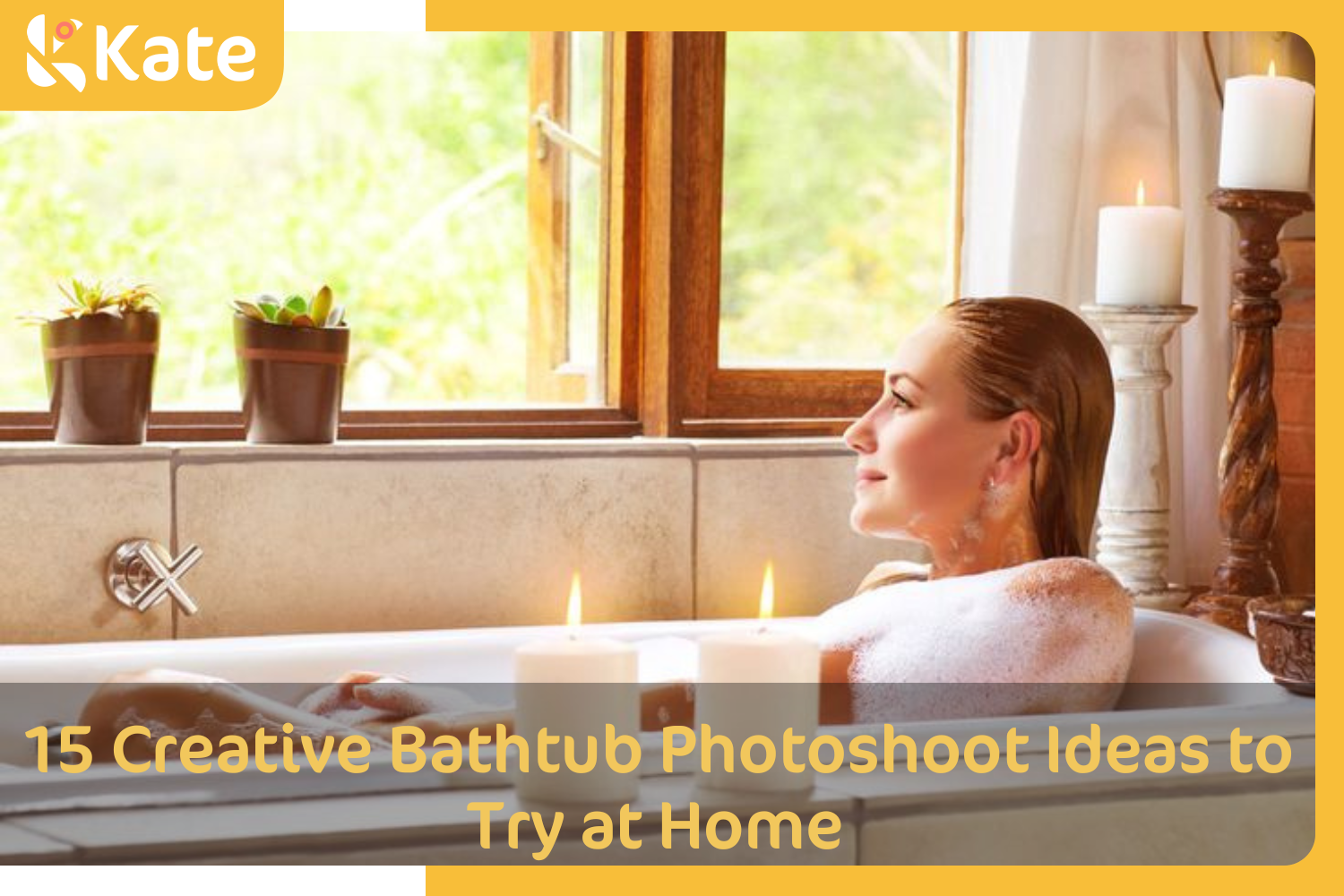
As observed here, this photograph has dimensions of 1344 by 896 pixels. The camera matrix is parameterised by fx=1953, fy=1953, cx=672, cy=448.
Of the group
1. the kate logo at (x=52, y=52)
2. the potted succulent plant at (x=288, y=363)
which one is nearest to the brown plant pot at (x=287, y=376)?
the potted succulent plant at (x=288, y=363)

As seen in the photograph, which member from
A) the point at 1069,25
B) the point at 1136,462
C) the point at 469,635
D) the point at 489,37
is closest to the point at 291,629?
the point at 469,635

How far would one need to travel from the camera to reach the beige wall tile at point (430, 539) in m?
2.05

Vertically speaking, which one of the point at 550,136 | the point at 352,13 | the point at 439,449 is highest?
the point at 352,13

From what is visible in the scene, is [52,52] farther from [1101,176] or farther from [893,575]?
[1101,176]

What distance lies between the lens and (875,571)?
1961 mm

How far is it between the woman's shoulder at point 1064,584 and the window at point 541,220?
749 mm

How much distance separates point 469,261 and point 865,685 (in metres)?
1.03

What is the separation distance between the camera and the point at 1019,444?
1722mm

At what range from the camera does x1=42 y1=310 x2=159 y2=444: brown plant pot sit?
203 centimetres

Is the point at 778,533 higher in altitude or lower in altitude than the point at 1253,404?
lower

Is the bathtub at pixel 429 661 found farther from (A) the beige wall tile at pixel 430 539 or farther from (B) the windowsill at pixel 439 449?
(B) the windowsill at pixel 439 449

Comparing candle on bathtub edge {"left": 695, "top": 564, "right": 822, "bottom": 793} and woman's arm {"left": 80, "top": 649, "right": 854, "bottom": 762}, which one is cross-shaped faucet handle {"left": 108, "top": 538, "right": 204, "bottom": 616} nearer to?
woman's arm {"left": 80, "top": 649, "right": 854, "bottom": 762}

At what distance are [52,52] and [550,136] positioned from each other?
1.96 ft

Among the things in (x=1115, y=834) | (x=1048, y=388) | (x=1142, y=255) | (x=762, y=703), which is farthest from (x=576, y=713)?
(x=1142, y=255)
